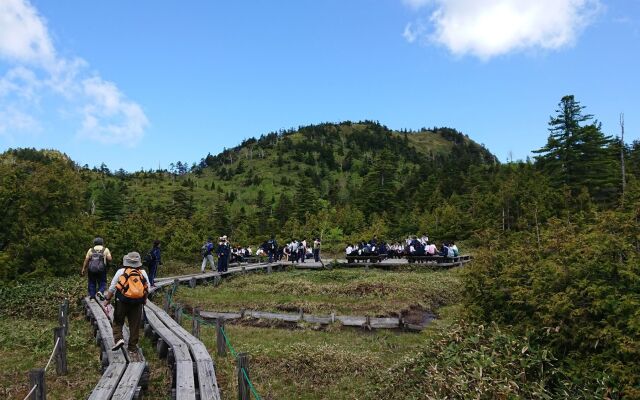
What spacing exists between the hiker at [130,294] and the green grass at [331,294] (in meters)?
8.82

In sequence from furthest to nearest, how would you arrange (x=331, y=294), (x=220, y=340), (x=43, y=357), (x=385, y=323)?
1. (x=331, y=294)
2. (x=385, y=323)
3. (x=43, y=357)
4. (x=220, y=340)

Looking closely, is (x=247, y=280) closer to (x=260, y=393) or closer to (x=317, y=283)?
(x=317, y=283)

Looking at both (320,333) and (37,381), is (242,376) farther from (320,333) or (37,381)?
(320,333)

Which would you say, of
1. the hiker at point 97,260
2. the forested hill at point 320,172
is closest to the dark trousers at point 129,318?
the hiker at point 97,260

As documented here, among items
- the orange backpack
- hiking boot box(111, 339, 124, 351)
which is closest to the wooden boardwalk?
hiking boot box(111, 339, 124, 351)

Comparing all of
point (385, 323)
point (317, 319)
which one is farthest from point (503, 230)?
point (317, 319)

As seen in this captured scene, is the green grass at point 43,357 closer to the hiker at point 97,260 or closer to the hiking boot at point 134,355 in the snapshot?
the hiking boot at point 134,355

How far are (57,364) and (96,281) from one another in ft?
14.2

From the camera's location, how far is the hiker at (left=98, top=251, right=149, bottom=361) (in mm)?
8500

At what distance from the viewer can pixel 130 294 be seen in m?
8.51

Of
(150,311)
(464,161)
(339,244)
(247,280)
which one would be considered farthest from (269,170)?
(150,311)

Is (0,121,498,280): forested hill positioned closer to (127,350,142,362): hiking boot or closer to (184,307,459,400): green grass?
(184,307,459,400): green grass

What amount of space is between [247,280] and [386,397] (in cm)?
1721

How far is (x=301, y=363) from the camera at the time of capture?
1007 cm
